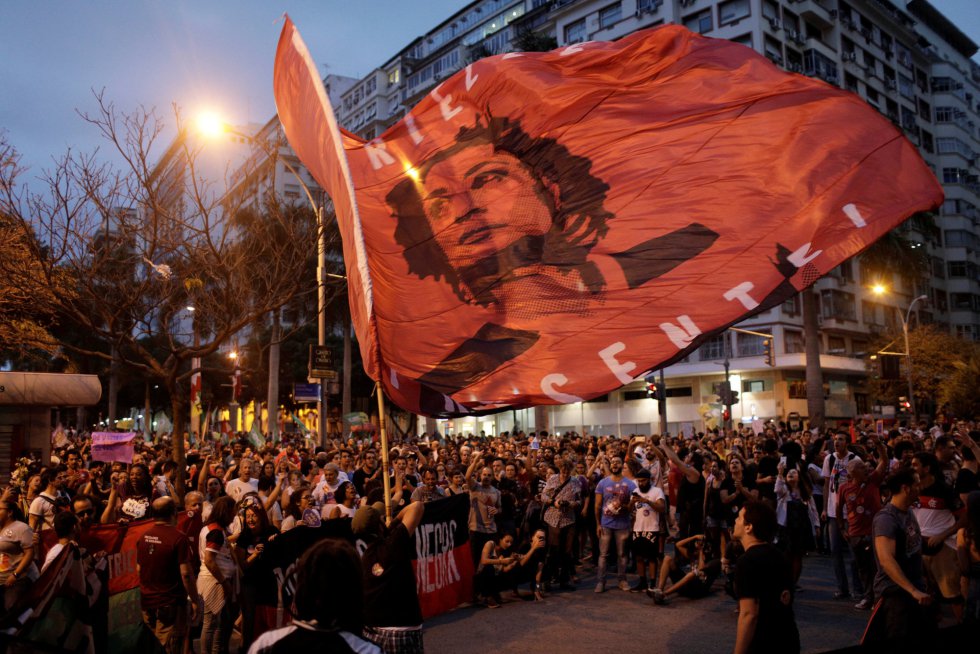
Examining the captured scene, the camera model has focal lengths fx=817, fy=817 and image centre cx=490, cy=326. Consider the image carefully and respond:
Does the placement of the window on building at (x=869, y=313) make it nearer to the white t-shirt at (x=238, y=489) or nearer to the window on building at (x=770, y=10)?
the window on building at (x=770, y=10)

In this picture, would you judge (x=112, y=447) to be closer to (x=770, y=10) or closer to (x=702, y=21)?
(x=702, y=21)

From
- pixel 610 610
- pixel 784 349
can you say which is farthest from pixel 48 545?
pixel 784 349

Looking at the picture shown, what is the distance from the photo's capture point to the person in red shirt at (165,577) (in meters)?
7.39

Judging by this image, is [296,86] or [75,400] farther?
[75,400]

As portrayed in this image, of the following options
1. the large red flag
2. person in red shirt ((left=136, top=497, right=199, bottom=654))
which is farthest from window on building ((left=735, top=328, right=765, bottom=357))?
person in red shirt ((left=136, top=497, right=199, bottom=654))

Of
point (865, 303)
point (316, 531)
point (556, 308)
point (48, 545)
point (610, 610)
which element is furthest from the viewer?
Answer: point (865, 303)

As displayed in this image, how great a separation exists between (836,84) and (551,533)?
3728 cm

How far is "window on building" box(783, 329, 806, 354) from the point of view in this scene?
169 ft

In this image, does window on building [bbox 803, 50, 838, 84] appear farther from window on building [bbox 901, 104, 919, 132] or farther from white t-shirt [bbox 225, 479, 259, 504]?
white t-shirt [bbox 225, 479, 259, 504]

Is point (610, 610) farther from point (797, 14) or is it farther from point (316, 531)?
point (797, 14)

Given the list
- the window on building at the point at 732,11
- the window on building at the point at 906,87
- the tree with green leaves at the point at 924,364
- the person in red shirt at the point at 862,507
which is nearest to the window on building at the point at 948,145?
the window on building at the point at 906,87

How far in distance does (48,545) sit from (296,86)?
5217 millimetres

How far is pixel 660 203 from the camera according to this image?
21.5 ft

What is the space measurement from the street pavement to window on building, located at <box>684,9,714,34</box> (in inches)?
1913
